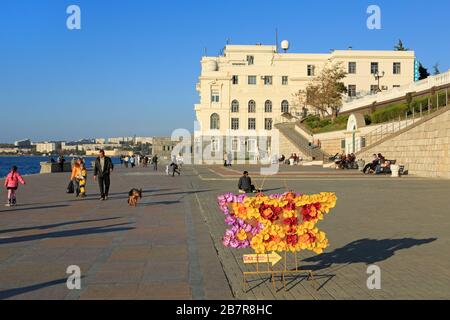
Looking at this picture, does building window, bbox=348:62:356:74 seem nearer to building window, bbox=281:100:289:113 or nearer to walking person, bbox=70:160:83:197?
building window, bbox=281:100:289:113

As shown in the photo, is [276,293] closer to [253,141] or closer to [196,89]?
[253,141]

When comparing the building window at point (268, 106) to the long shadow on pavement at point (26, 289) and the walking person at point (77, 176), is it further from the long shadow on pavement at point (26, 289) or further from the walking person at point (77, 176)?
the long shadow on pavement at point (26, 289)

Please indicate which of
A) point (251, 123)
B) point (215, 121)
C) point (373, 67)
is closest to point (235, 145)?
point (251, 123)

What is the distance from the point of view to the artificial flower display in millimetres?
6793

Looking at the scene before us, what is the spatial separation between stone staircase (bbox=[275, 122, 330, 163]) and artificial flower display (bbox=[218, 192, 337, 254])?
152ft

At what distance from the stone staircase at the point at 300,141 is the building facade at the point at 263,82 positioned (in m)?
8.03

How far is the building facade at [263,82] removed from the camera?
81312mm

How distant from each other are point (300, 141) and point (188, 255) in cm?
5660

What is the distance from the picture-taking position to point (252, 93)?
273ft

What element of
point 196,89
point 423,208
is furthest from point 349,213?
point 196,89

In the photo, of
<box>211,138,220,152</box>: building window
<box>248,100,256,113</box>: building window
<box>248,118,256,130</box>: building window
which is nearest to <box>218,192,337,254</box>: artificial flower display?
<box>211,138,220,152</box>: building window

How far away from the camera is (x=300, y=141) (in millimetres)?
64562

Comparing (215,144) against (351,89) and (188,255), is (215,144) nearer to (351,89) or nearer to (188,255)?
(351,89)
